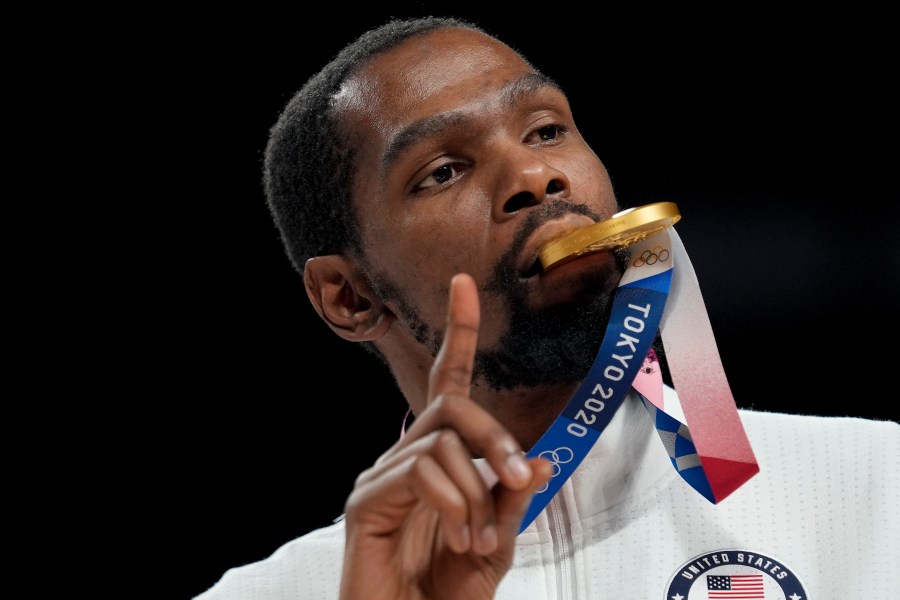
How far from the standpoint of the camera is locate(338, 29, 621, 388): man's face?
2059mm

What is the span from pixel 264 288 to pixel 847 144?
202 centimetres

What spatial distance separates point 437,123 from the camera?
2.21 meters

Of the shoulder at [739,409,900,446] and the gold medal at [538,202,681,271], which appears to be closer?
the gold medal at [538,202,681,271]

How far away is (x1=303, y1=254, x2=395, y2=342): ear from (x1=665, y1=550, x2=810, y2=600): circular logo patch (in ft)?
2.67

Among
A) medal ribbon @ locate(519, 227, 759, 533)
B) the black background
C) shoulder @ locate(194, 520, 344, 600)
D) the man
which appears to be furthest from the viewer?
the black background

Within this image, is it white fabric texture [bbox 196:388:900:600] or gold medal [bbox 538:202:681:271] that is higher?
gold medal [bbox 538:202:681:271]

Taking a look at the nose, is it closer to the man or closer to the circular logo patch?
the man

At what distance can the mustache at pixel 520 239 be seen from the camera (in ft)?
6.72

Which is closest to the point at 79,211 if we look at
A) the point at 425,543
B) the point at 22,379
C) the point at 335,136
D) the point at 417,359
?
the point at 22,379

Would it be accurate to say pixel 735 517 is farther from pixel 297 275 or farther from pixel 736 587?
pixel 297 275

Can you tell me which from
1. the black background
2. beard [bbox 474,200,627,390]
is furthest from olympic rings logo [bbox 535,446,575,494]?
the black background

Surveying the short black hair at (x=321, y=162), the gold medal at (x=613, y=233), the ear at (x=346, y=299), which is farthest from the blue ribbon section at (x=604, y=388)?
the short black hair at (x=321, y=162)

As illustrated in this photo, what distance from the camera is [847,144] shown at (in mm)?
3602

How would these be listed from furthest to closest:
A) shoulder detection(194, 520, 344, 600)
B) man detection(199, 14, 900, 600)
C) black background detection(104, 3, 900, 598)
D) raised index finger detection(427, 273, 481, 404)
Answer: black background detection(104, 3, 900, 598)
shoulder detection(194, 520, 344, 600)
man detection(199, 14, 900, 600)
raised index finger detection(427, 273, 481, 404)
